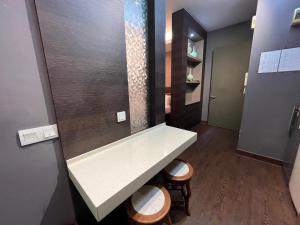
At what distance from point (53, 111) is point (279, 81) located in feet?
9.01

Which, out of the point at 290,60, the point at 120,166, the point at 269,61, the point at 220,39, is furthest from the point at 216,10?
the point at 120,166

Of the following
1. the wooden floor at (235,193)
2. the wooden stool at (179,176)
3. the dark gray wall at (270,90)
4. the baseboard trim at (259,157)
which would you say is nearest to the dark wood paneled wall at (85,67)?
the wooden stool at (179,176)

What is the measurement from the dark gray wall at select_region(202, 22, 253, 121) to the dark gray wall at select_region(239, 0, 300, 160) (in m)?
1.37

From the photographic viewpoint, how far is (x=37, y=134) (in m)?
0.83

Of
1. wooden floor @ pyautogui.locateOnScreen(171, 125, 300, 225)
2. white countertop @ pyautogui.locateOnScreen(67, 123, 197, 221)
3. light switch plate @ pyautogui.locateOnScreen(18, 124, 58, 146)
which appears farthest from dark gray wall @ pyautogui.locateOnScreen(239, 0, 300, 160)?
light switch plate @ pyautogui.locateOnScreen(18, 124, 58, 146)

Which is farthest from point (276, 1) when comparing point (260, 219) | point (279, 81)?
point (260, 219)

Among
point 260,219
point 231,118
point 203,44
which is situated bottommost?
point 260,219

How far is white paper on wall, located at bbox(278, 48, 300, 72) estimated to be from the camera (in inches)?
65.3

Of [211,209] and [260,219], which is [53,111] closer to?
[211,209]

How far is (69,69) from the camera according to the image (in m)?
0.85

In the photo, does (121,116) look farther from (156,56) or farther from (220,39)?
(220,39)

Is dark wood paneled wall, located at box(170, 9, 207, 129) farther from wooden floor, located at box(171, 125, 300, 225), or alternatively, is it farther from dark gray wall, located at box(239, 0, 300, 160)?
dark gray wall, located at box(239, 0, 300, 160)

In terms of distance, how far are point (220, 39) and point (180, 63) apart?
156 centimetres

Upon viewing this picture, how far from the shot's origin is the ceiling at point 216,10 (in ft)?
7.37
